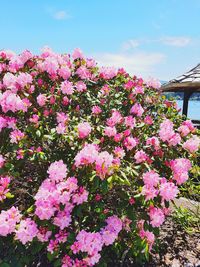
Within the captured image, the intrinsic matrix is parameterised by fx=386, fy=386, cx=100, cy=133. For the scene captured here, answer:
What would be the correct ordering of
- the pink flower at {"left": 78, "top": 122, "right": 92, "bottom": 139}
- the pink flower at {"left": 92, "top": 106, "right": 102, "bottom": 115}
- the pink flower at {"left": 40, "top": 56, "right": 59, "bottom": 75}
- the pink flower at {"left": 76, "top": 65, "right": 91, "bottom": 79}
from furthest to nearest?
the pink flower at {"left": 76, "top": 65, "right": 91, "bottom": 79}, the pink flower at {"left": 40, "top": 56, "right": 59, "bottom": 75}, the pink flower at {"left": 92, "top": 106, "right": 102, "bottom": 115}, the pink flower at {"left": 78, "top": 122, "right": 92, "bottom": 139}

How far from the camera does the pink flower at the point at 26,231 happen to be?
3.03m

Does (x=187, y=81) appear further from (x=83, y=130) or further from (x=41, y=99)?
(x=83, y=130)

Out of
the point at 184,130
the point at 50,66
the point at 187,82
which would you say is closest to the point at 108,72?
the point at 50,66

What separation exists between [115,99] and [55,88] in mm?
856

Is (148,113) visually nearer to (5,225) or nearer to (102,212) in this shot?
(102,212)

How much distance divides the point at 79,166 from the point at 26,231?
25.9 inches

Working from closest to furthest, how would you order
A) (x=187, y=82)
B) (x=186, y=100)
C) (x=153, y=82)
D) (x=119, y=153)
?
(x=119, y=153)
(x=153, y=82)
(x=187, y=82)
(x=186, y=100)

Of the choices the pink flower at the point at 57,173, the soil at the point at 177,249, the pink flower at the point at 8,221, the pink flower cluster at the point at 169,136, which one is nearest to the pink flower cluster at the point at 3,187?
the pink flower at the point at 8,221

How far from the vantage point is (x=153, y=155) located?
12.5ft

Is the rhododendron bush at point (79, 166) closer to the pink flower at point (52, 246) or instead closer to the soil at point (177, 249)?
the pink flower at point (52, 246)

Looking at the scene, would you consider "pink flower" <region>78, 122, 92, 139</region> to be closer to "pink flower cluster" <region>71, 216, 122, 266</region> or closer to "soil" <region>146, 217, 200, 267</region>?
"pink flower cluster" <region>71, 216, 122, 266</region>

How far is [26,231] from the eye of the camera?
3.03 meters

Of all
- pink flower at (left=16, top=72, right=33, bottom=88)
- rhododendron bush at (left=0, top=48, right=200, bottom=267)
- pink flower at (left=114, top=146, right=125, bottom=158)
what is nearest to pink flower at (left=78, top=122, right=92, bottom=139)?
rhododendron bush at (left=0, top=48, right=200, bottom=267)

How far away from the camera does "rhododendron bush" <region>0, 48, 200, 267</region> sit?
309 centimetres
